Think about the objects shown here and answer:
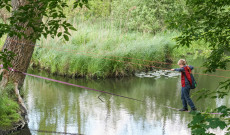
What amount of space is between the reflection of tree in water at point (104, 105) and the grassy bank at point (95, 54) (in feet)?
1.95

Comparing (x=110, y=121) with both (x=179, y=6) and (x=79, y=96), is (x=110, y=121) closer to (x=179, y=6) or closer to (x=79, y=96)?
(x=79, y=96)

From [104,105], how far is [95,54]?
4181mm

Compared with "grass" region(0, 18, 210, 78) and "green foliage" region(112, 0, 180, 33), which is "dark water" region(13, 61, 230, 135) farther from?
"green foliage" region(112, 0, 180, 33)

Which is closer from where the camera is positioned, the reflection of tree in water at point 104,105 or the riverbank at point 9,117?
the riverbank at point 9,117

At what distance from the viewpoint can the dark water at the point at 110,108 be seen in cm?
743

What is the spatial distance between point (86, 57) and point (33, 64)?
9.02 ft

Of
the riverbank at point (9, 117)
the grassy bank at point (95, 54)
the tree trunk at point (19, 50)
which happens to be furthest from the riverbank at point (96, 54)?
the riverbank at point (9, 117)

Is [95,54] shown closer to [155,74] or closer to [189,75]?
[155,74]

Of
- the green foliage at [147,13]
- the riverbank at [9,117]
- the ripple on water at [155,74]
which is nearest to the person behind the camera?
the riverbank at [9,117]

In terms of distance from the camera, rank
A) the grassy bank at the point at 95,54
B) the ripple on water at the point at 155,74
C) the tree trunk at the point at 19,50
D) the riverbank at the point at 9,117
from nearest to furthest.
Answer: the riverbank at the point at 9,117 → the tree trunk at the point at 19,50 → the grassy bank at the point at 95,54 → the ripple on water at the point at 155,74

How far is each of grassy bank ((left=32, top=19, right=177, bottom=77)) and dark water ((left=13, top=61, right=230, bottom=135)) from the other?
1.81 feet

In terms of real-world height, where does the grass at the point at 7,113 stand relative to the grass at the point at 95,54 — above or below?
below

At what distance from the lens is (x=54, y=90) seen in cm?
1107

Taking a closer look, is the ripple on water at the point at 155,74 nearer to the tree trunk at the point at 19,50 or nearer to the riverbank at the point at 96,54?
the riverbank at the point at 96,54
